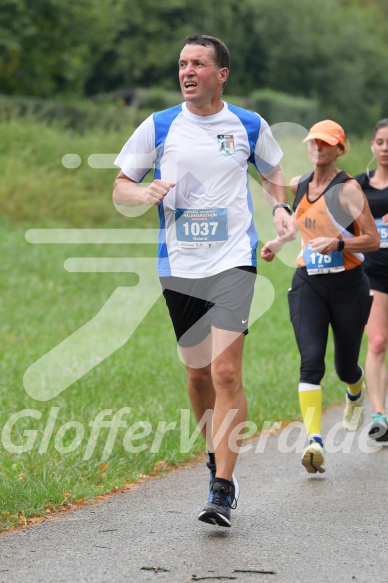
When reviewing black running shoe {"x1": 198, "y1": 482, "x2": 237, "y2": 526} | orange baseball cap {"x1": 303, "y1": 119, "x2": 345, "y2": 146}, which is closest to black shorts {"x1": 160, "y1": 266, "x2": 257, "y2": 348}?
black running shoe {"x1": 198, "y1": 482, "x2": 237, "y2": 526}

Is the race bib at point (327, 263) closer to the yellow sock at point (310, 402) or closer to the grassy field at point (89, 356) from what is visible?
the yellow sock at point (310, 402)

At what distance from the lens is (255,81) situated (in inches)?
2852

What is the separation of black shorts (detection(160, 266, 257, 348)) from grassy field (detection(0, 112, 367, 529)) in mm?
1155

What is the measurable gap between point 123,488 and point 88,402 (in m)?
2.84

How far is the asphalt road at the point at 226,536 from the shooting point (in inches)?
190

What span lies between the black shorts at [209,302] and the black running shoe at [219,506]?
0.80m

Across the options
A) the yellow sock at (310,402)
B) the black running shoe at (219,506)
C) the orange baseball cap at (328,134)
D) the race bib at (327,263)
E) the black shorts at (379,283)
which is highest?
the orange baseball cap at (328,134)

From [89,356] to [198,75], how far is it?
6.58m

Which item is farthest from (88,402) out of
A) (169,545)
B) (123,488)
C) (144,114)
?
(144,114)

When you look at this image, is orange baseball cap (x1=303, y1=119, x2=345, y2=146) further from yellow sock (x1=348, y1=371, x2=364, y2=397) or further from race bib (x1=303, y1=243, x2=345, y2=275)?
yellow sock (x1=348, y1=371, x2=364, y2=397)

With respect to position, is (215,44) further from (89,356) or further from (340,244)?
(89,356)

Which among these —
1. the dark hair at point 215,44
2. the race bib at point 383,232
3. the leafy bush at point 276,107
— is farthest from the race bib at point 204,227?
the leafy bush at point 276,107

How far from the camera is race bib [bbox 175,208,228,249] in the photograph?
6.00 meters

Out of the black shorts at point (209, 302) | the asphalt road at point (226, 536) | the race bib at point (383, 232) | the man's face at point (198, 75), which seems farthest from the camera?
the race bib at point (383, 232)
